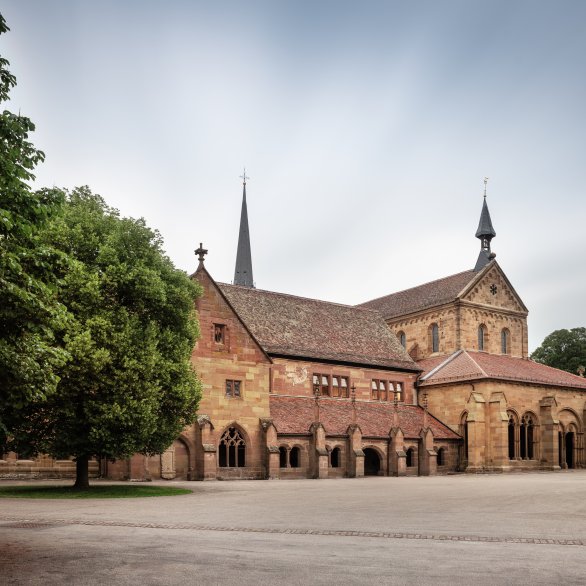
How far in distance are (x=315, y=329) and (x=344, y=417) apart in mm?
8466

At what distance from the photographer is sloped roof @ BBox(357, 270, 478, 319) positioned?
71688mm

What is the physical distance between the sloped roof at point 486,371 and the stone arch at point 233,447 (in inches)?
836

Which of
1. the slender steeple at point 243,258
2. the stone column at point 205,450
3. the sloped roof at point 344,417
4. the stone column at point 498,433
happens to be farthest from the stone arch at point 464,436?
the slender steeple at point 243,258

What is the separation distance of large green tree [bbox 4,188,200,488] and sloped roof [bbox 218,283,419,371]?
18.9m

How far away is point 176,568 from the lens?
11617 millimetres

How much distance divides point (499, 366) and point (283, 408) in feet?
73.7

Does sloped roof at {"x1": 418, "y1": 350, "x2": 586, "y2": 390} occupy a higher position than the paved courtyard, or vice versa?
sloped roof at {"x1": 418, "y1": 350, "x2": 586, "y2": 390}

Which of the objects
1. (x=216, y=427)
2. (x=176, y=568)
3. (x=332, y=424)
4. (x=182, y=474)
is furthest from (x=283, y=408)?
(x=176, y=568)

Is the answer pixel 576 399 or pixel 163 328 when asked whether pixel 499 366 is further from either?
pixel 163 328

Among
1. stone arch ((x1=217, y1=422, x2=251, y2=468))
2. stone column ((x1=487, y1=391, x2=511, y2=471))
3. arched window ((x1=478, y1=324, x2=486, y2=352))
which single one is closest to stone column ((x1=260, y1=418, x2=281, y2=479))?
stone arch ((x1=217, y1=422, x2=251, y2=468))

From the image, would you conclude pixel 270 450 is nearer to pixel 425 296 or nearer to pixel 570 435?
pixel 570 435

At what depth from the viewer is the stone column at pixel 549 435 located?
200 feet

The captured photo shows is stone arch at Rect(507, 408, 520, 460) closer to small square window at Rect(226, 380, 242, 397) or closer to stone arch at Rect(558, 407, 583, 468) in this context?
stone arch at Rect(558, 407, 583, 468)

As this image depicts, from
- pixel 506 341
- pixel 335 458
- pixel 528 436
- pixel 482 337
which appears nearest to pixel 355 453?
pixel 335 458
